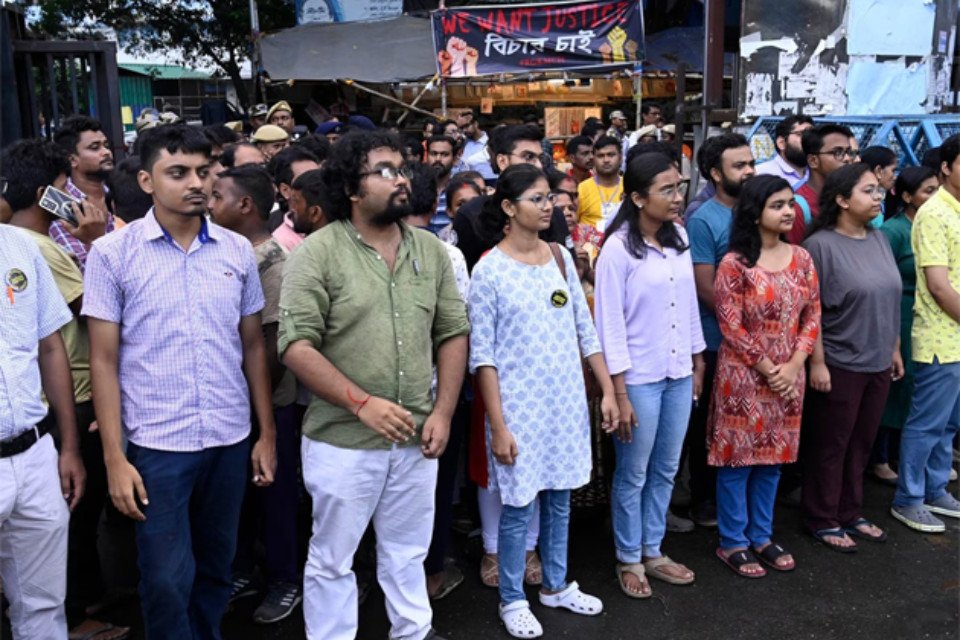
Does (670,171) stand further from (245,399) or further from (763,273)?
(245,399)

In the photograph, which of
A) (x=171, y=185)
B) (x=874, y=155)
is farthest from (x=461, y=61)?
(x=171, y=185)

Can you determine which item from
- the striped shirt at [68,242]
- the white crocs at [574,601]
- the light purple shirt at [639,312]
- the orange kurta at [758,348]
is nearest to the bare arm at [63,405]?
the striped shirt at [68,242]

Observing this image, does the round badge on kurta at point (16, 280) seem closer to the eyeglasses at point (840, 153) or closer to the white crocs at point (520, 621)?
the white crocs at point (520, 621)

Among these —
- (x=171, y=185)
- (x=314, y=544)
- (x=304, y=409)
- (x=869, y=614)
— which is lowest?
(x=869, y=614)

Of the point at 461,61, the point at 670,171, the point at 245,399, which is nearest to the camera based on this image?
the point at 245,399

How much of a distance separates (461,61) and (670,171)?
9943mm

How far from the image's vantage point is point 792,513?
464 cm

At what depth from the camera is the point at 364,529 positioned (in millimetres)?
2973

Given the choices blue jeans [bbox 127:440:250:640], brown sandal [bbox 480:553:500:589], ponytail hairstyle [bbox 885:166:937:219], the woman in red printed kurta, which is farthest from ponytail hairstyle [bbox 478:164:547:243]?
ponytail hairstyle [bbox 885:166:937:219]

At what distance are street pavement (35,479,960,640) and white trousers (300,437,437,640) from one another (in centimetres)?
46

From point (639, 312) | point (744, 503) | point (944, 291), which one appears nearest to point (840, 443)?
point (744, 503)

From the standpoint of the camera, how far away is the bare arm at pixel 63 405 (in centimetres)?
273

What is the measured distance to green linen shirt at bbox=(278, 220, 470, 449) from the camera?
2.79 m

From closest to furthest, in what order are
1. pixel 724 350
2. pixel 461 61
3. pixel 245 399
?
pixel 245 399 → pixel 724 350 → pixel 461 61
